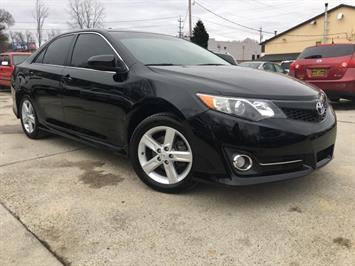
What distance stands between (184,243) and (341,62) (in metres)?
6.45

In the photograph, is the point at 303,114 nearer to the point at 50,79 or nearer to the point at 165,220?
the point at 165,220

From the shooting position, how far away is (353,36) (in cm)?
4056

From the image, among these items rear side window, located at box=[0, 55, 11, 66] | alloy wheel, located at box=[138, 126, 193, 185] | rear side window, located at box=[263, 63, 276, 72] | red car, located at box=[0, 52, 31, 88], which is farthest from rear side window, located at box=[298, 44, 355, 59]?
red car, located at box=[0, 52, 31, 88]

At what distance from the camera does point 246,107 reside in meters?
2.92

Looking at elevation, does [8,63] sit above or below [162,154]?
above

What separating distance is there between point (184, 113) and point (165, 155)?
443 millimetres

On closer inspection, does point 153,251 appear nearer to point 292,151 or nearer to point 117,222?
point 117,222

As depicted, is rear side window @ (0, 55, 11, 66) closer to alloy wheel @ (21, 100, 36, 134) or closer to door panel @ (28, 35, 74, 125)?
alloy wheel @ (21, 100, 36, 134)

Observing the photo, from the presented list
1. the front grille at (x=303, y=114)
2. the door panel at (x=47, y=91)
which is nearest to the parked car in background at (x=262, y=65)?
the door panel at (x=47, y=91)

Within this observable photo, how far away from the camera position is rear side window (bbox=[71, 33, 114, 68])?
4008 mm

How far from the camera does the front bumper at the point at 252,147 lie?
2.88m

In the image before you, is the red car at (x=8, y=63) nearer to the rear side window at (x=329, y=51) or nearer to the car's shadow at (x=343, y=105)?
the rear side window at (x=329, y=51)

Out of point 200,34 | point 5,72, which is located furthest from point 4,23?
point 5,72

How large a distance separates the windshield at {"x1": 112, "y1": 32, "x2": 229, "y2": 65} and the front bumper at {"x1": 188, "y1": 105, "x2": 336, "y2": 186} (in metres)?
1.06
